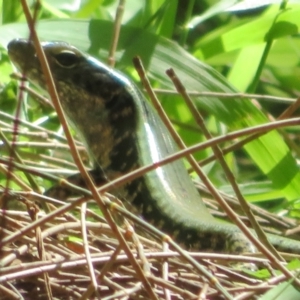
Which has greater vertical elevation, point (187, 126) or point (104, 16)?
point (104, 16)

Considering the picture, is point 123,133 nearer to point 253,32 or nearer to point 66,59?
point 66,59

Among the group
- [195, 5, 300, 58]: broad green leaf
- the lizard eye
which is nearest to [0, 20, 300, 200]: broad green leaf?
the lizard eye

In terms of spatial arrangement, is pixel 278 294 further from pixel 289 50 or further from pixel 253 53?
pixel 289 50

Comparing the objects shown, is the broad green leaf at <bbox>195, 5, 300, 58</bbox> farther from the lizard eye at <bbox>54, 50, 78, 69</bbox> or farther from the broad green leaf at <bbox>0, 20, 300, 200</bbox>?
the lizard eye at <bbox>54, 50, 78, 69</bbox>

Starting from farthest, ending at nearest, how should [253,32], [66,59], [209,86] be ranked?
[253,32] → [66,59] → [209,86]

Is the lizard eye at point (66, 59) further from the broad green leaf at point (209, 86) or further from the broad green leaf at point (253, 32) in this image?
the broad green leaf at point (253, 32)

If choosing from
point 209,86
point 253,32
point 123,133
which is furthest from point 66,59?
point 253,32

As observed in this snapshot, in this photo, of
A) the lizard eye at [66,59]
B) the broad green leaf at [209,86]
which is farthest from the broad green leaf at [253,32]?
the lizard eye at [66,59]

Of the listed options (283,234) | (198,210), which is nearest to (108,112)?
(198,210)
